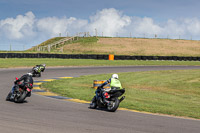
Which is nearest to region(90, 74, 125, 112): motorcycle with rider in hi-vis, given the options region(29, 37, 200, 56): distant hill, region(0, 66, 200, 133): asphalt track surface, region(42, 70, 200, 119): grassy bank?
region(0, 66, 200, 133): asphalt track surface

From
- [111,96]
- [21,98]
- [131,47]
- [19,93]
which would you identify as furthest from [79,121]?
[131,47]

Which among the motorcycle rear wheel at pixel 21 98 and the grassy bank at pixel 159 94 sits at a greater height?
the motorcycle rear wheel at pixel 21 98

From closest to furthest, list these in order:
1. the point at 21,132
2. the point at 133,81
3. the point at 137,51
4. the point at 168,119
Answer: the point at 21,132 < the point at 168,119 < the point at 133,81 < the point at 137,51

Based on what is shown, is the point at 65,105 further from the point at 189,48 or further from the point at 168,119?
the point at 189,48

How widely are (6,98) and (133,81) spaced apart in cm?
1159

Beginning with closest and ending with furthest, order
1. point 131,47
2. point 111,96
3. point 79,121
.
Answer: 1. point 79,121
2. point 111,96
3. point 131,47

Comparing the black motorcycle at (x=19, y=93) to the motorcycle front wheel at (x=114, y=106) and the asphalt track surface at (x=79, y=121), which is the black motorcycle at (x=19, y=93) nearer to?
the asphalt track surface at (x=79, y=121)

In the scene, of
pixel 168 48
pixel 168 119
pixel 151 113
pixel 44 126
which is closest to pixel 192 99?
pixel 151 113

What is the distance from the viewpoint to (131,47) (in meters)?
82.3

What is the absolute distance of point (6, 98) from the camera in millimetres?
13828

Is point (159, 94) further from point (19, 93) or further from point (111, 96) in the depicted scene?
point (19, 93)

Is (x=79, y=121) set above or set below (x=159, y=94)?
above

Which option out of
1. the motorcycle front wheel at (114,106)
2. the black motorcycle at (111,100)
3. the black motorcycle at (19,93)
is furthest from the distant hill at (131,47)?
the motorcycle front wheel at (114,106)

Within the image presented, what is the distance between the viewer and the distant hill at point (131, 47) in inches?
3004
